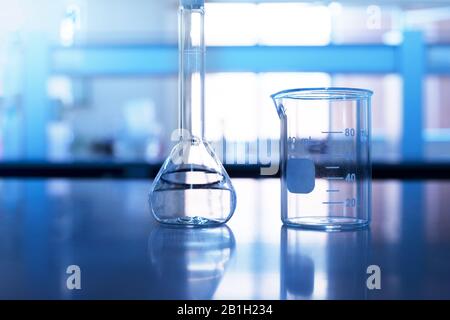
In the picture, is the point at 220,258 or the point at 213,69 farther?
the point at 213,69

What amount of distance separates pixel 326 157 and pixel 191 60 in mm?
189

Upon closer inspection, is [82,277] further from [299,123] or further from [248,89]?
[248,89]

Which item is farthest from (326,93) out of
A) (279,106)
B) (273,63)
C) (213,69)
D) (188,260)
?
(213,69)

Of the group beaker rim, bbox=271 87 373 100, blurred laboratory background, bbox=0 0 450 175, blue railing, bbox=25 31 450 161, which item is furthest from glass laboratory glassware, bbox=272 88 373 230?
blue railing, bbox=25 31 450 161

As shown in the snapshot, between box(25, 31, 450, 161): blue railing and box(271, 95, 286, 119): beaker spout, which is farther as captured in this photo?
box(25, 31, 450, 161): blue railing

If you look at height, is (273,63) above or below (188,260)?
above

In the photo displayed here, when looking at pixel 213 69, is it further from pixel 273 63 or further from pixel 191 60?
pixel 191 60

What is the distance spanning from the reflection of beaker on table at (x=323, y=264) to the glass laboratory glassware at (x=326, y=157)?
1.9 inches

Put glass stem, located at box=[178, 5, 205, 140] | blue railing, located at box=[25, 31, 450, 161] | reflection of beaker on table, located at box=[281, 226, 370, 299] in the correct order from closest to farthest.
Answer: reflection of beaker on table, located at box=[281, 226, 370, 299]
glass stem, located at box=[178, 5, 205, 140]
blue railing, located at box=[25, 31, 450, 161]

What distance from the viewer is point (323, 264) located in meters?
0.44

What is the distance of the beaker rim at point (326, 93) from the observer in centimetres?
63

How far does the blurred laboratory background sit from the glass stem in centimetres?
153

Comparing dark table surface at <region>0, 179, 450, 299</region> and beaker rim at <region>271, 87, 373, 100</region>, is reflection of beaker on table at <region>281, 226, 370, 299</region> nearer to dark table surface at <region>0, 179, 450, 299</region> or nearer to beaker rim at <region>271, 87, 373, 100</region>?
dark table surface at <region>0, 179, 450, 299</region>

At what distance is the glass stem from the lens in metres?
0.62
